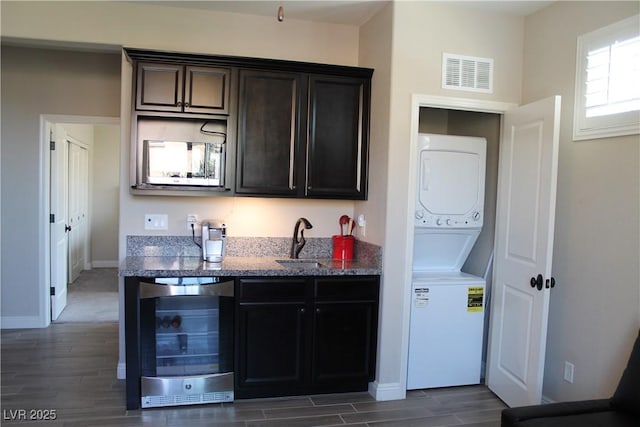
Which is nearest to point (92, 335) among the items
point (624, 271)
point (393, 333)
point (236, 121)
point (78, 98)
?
point (78, 98)

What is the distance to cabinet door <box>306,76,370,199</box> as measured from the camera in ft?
11.7

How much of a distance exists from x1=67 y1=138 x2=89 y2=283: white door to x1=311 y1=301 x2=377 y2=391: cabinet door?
186 inches

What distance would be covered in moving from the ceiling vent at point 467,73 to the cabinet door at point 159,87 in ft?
6.48

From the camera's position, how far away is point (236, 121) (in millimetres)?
3447

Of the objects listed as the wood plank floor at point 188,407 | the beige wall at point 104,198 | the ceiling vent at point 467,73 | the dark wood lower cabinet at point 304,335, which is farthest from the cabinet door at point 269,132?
the beige wall at point 104,198

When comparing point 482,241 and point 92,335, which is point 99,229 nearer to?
point 92,335

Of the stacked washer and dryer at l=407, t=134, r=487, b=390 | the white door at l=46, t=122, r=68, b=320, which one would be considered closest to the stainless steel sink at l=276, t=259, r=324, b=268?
the stacked washer and dryer at l=407, t=134, r=487, b=390

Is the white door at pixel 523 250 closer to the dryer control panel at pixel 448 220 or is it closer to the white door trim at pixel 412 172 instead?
the dryer control panel at pixel 448 220

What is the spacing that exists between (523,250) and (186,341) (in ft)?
8.07

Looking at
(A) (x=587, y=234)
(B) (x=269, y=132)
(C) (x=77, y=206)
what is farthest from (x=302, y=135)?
(C) (x=77, y=206)

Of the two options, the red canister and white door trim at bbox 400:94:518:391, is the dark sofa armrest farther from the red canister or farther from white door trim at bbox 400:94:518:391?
the red canister

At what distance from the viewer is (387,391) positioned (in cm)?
338

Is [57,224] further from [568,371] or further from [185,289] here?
[568,371]

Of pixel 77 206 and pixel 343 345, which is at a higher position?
pixel 77 206
